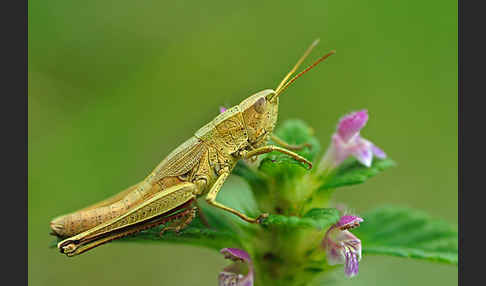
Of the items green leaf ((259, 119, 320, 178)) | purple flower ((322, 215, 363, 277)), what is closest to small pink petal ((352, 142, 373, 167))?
green leaf ((259, 119, 320, 178))

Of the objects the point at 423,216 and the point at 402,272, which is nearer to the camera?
the point at 423,216

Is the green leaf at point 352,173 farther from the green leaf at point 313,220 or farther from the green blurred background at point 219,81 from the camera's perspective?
the green blurred background at point 219,81

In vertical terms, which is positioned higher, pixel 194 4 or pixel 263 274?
pixel 194 4

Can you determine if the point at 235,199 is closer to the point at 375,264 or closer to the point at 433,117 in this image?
the point at 375,264

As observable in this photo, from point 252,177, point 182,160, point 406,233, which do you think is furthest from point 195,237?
point 406,233

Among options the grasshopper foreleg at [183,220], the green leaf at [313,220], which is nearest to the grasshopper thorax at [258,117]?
the grasshopper foreleg at [183,220]

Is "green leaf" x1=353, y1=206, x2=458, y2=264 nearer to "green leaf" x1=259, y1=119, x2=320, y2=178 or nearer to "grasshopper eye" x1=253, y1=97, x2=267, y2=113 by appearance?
"green leaf" x1=259, y1=119, x2=320, y2=178

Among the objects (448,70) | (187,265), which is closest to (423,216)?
(187,265)

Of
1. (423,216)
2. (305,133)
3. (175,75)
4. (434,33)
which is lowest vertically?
(423,216)
